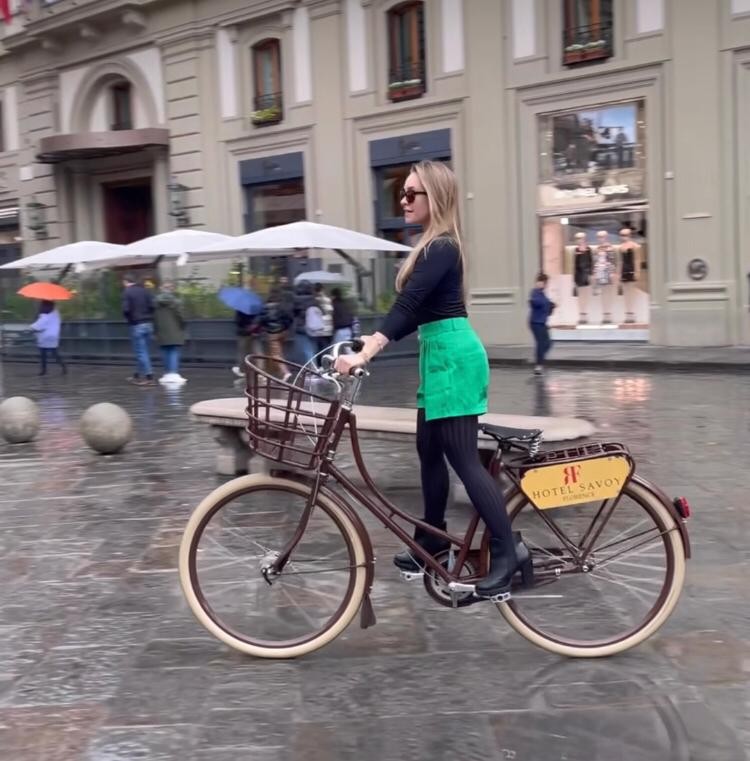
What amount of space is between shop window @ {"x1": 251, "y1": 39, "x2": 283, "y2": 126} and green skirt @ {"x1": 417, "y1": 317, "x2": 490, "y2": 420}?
2002 centimetres

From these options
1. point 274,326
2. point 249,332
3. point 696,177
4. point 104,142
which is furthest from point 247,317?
point 104,142

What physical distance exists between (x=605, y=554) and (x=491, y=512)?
57 centimetres

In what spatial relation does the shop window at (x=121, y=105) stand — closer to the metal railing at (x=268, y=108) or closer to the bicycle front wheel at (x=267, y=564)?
the metal railing at (x=268, y=108)

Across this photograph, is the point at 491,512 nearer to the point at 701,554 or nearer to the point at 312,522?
the point at 312,522

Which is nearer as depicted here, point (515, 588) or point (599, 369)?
point (515, 588)

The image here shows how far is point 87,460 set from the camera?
8.71m

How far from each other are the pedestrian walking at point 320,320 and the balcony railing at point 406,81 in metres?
6.98

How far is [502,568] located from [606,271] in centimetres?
1647

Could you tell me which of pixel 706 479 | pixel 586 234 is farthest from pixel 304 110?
pixel 706 479

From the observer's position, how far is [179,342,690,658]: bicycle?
373cm

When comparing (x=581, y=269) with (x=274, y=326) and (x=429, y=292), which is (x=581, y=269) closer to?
(x=274, y=326)

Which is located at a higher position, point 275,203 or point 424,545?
point 275,203

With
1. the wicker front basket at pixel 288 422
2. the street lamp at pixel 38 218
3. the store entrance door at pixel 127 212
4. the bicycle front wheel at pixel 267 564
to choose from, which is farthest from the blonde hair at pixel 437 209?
the street lamp at pixel 38 218

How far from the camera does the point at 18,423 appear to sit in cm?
956
